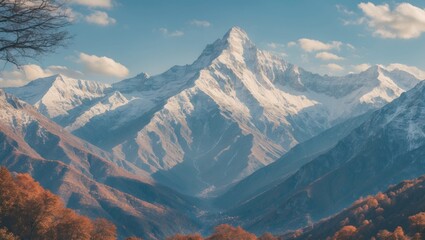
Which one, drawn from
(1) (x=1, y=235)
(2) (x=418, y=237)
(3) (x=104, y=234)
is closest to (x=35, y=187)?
(3) (x=104, y=234)

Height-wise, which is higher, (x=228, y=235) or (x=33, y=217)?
(x=228, y=235)

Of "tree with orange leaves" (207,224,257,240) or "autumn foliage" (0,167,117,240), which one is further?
"tree with orange leaves" (207,224,257,240)

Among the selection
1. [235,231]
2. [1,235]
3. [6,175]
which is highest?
[235,231]

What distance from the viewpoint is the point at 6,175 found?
9319 centimetres

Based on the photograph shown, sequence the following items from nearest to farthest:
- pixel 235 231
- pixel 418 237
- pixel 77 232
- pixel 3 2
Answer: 1. pixel 3 2
2. pixel 77 232
3. pixel 418 237
4. pixel 235 231

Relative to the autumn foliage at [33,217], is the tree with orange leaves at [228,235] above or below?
above

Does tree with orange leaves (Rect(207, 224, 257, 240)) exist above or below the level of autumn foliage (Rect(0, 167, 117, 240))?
above

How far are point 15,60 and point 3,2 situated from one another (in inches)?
182

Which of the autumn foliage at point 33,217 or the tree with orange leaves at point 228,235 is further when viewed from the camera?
the tree with orange leaves at point 228,235

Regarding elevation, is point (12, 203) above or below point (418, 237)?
below

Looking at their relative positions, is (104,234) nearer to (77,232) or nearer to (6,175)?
(77,232)

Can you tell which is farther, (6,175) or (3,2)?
(6,175)

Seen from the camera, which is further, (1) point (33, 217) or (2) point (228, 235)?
(2) point (228, 235)

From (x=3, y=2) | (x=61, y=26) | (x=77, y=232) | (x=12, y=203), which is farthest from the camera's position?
(x=77, y=232)
